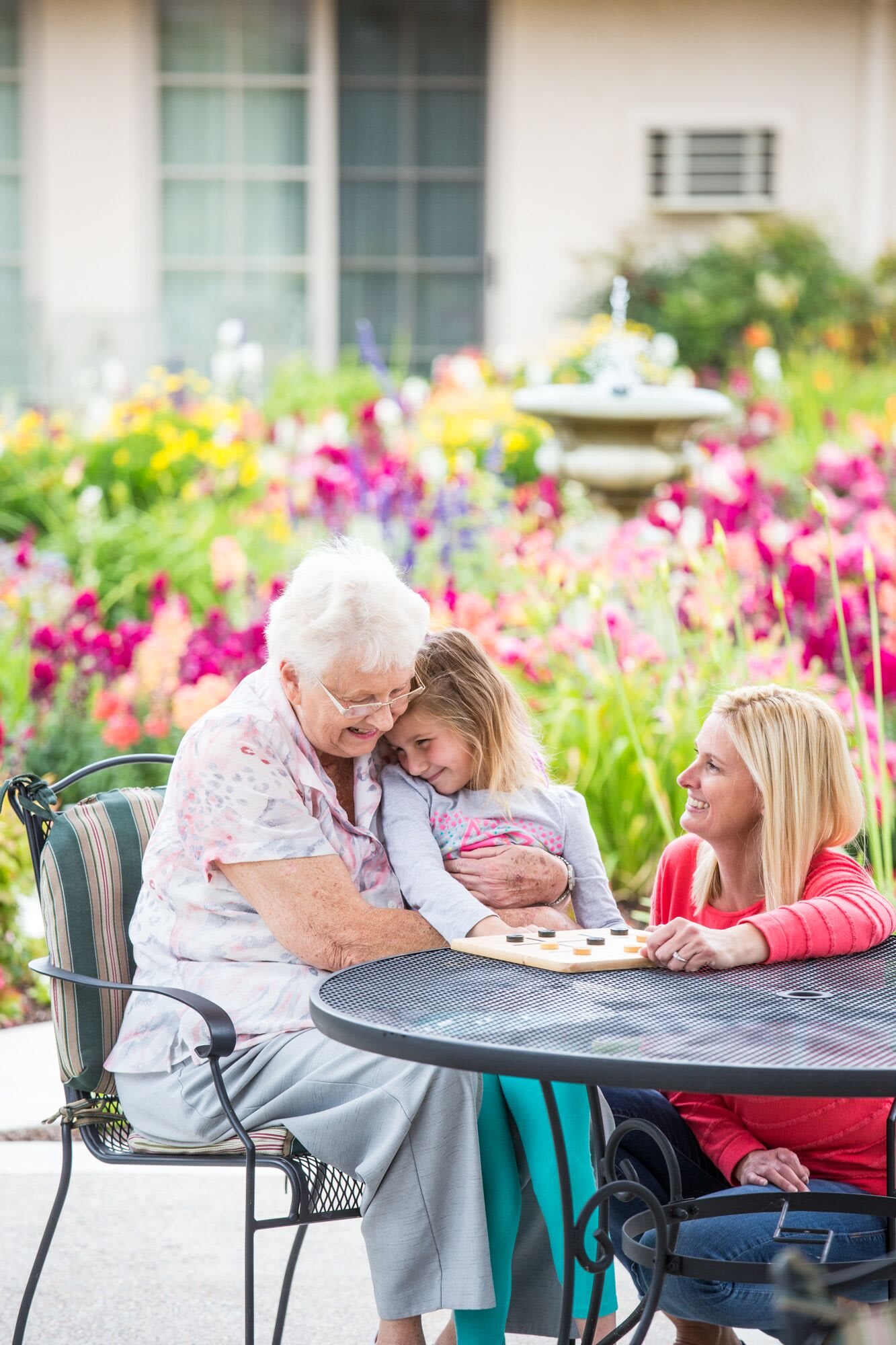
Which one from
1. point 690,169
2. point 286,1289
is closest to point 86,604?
point 286,1289

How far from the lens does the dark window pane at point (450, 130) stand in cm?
1129

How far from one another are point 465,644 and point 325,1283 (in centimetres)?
125

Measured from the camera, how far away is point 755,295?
10688 millimetres

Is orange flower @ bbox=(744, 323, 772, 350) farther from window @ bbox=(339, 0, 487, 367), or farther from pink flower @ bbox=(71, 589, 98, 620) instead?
pink flower @ bbox=(71, 589, 98, 620)

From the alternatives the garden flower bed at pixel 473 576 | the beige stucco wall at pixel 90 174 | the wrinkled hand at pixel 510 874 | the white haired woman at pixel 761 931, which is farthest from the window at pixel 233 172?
the white haired woman at pixel 761 931

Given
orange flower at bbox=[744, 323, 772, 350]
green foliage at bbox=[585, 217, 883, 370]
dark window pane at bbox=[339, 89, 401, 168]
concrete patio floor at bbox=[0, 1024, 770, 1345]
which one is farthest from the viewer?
dark window pane at bbox=[339, 89, 401, 168]

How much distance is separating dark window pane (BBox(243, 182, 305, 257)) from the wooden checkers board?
9676 mm

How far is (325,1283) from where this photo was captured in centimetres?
300

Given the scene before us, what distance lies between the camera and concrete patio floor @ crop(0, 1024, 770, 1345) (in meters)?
2.83

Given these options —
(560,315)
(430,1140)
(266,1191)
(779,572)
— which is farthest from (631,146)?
(430,1140)

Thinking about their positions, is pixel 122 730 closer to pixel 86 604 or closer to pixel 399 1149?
pixel 86 604

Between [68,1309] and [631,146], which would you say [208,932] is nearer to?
[68,1309]

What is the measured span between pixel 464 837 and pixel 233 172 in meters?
9.61

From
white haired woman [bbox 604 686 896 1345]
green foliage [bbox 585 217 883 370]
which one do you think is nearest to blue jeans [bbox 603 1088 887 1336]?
white haired woman [bbox 604 686 896 1345]
